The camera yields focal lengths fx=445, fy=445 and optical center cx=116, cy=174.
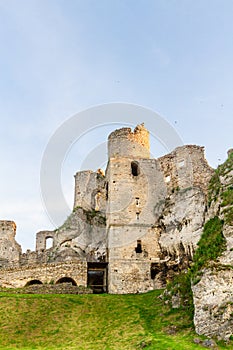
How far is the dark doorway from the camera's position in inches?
1740

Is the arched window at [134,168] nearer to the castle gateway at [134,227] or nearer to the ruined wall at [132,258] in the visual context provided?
the castle gateway at [134,227]

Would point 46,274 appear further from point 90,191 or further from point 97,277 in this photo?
point 90,191

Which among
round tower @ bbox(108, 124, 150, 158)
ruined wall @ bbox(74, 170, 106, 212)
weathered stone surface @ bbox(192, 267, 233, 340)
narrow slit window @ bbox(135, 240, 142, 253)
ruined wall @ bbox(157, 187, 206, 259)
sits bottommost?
weathered stone surface @ bbox(192, 267, 233, 340)

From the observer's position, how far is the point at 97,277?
4844cm

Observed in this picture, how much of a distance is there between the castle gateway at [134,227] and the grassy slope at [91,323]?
6.41m

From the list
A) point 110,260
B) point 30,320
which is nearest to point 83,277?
point 110,260

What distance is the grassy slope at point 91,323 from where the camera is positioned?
2517 cm

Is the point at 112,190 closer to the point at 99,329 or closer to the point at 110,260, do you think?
the point at 110,260

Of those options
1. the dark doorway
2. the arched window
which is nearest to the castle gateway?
the dark doorway

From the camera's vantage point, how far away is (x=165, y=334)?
25.3 metres

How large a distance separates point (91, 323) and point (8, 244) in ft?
108

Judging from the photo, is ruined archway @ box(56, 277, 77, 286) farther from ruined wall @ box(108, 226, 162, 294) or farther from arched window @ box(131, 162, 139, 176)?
arched window @ box(131, 162, 139, 176)

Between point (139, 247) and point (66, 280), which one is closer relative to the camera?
point (66, 280)

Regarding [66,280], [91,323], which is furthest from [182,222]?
[91,323]
